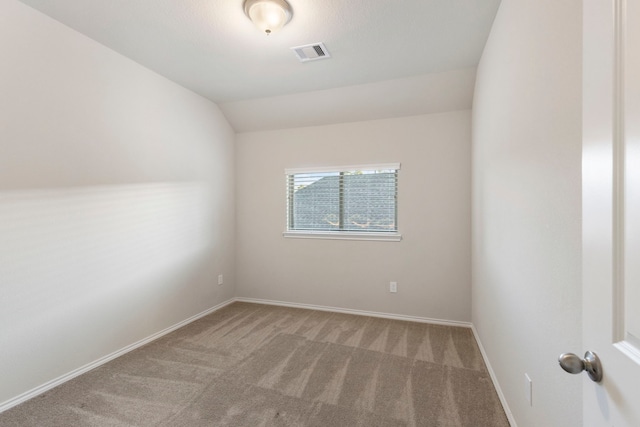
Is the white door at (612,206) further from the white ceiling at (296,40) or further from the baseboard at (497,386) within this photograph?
the white ceiling at (296,40)

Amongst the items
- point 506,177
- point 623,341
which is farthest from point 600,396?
point 506,177

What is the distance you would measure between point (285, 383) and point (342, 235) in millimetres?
1899

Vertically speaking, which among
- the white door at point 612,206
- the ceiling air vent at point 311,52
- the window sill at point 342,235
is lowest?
the window sill at point 342,235

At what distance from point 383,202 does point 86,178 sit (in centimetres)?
295

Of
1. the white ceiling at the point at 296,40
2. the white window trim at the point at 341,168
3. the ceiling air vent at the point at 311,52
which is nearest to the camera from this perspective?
the white ceiling at the point at 296,40

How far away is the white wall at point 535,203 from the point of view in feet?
3.41

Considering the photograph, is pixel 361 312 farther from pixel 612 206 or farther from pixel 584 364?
pixel 612 206

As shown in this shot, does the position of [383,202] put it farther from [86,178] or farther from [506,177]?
[86,178]

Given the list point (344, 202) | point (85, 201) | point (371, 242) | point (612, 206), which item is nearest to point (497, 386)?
point (371, 242)

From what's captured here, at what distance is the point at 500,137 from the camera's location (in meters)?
1.98

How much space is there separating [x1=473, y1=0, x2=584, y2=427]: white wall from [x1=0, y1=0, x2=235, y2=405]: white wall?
3033 mm

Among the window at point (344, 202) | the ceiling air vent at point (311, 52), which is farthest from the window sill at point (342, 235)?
the ceiling air vent at point (311, 52)

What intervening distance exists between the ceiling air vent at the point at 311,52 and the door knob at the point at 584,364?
8.29 feet

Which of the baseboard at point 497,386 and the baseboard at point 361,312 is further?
the baseboard at point 361,312
